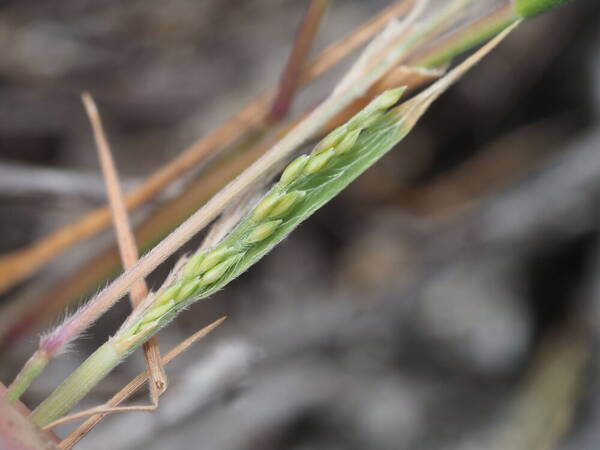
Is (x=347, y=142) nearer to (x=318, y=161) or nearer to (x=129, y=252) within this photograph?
(x=318, y=161)

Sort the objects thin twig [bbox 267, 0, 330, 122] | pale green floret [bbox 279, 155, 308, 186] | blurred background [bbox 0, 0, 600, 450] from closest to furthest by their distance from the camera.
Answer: pale green floret [bbox 279, 155, 308, 186] → thin twig [bbox 267, 0, 330, 122] → blurred background [bbox 0, 0, 600, 450]

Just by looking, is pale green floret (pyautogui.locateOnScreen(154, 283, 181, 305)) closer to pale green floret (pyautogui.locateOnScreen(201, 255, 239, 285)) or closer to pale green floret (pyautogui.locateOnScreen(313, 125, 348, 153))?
pale green floret (pyautogui.locateOnScreen(201, 255, 239, 285))

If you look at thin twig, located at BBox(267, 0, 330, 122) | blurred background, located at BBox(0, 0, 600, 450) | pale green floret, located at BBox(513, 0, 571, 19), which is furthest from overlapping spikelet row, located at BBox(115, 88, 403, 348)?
blurred background, located at BBox(0, 0, 600, 450)

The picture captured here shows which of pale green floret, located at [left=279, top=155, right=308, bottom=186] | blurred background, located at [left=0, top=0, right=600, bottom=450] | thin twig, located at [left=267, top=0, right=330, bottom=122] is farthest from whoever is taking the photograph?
blurred background, located at [left=0, top=0, right=600, bottom=450]

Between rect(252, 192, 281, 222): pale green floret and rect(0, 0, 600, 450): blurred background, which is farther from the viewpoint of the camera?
rect(0, 0, 600, 450): blurred background

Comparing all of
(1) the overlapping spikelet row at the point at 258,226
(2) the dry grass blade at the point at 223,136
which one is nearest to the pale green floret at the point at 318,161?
(1) the overlapping spikelet row at the point at 258,226

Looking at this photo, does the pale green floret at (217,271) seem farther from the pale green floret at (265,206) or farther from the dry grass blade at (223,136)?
the dry grass blade at (223,136)

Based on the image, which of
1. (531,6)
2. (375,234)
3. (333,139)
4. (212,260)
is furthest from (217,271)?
(375,234)

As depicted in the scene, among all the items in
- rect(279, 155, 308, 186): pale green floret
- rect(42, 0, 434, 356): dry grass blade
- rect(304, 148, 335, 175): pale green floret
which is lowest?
rect(304, 148, 335, 175): pale green floret
